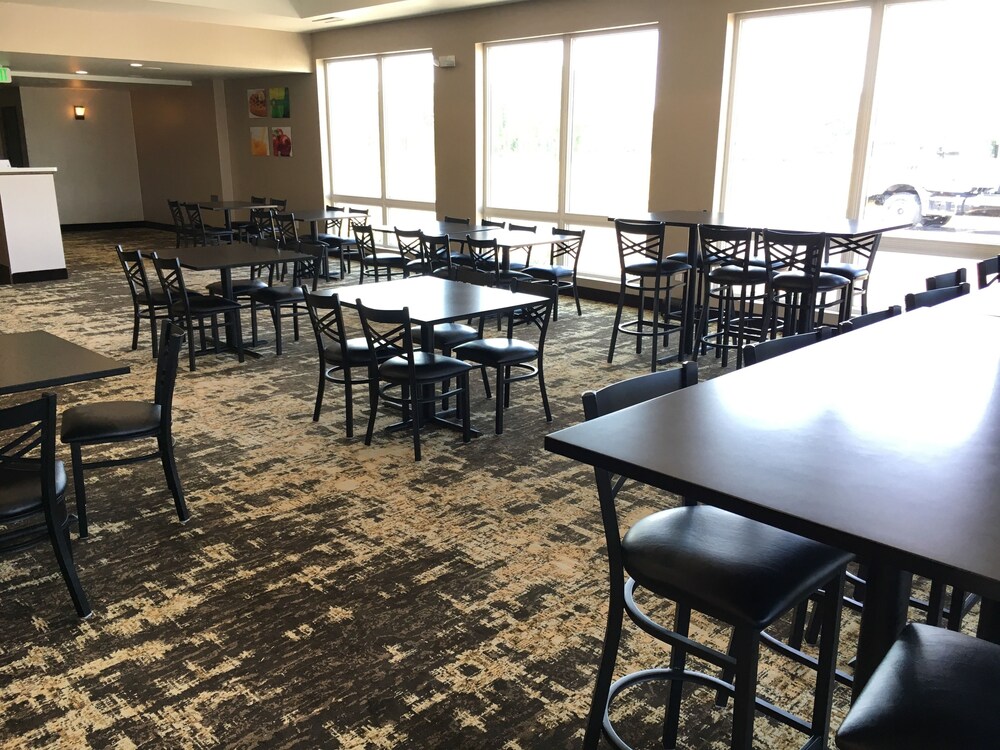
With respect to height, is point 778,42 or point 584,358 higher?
point 778,42

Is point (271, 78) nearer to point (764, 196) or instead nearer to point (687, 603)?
point (764, 196)

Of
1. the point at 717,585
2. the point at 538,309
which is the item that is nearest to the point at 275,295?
the point at 538,309

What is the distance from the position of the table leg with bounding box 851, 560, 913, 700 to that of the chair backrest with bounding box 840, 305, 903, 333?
142 centimetres

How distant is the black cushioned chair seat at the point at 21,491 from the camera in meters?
2.42

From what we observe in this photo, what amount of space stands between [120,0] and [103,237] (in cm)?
608

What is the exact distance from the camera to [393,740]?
209 centimetres

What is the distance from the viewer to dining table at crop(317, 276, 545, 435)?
4066 mm

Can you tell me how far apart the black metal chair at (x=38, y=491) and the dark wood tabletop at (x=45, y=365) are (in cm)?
19

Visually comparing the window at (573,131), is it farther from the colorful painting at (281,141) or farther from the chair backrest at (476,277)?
the colorful painting at (281,141)

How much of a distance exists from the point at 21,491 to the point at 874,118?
20.9ft

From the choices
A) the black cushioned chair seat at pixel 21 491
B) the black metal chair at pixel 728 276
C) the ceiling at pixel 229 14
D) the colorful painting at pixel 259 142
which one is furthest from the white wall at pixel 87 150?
the black cushioned chair seat at pixel 21 491

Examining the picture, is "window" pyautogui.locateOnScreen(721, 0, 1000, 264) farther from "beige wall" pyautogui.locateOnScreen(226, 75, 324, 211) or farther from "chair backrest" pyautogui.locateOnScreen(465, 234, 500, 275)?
"beige wall" pyautogui.locateOnScreen(226, 75, 324, 211)

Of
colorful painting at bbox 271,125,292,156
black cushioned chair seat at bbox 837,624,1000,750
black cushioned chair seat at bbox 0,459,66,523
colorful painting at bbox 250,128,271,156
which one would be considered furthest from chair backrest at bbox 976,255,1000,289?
colorful painting at bbox 250,128,271,156

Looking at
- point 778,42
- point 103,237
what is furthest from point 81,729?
point 103,237
